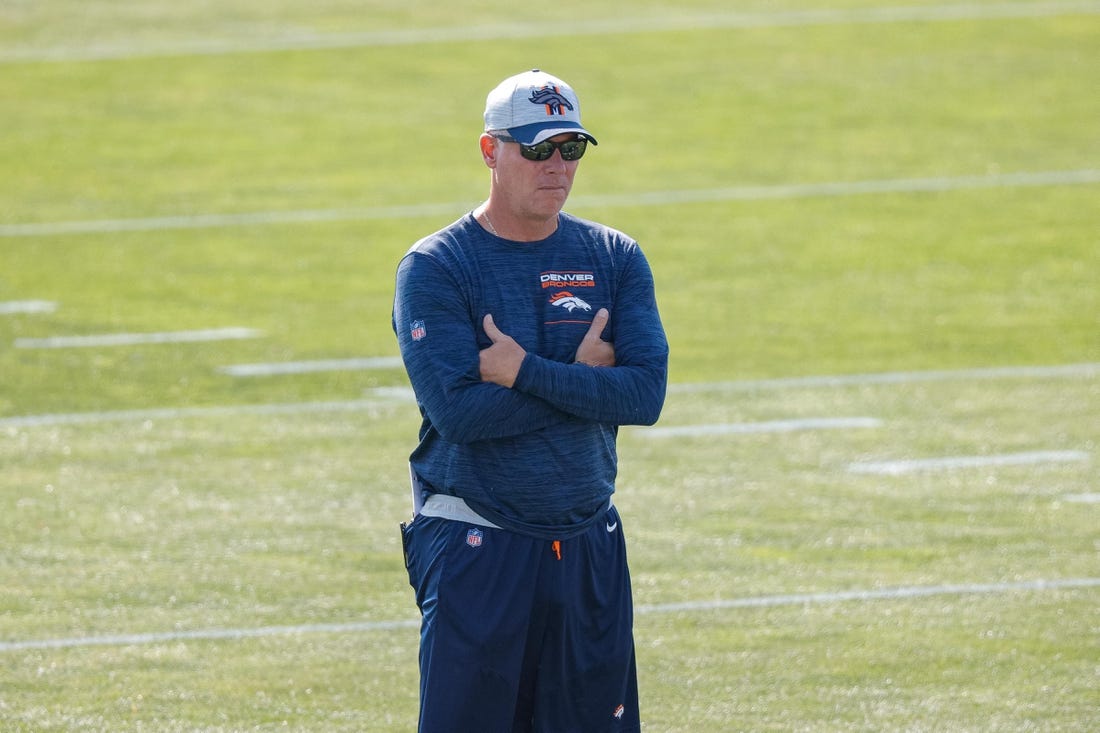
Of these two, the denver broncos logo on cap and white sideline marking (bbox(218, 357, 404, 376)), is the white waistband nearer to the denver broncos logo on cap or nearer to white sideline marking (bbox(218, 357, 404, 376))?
the denver broncos logo on cap

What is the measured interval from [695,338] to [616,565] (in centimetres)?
728

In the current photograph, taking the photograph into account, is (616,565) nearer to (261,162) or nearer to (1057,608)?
(1057,608)

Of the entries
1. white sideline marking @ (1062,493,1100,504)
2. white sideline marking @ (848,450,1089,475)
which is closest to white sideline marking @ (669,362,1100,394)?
white sideline marking @ (848,450,1089,475)

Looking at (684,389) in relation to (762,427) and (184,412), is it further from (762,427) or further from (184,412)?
(184,412)

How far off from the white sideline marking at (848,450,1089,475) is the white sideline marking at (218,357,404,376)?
3133mm

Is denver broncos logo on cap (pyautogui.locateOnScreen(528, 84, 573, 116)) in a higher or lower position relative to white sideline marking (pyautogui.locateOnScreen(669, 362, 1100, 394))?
higher

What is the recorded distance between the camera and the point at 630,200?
15734 millimetres

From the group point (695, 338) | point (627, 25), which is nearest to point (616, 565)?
point (695, 338)

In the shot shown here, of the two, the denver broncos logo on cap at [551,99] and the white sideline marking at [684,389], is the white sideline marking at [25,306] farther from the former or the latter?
the denver broncos logo on cap at [551,99]

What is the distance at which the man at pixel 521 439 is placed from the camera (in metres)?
4.45

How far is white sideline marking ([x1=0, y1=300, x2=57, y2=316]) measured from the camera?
12.3m

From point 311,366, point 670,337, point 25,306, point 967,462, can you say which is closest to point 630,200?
point 670,337

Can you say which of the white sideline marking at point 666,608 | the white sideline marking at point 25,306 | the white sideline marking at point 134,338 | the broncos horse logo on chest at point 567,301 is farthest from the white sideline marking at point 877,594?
the white sideline marking at point 25,306

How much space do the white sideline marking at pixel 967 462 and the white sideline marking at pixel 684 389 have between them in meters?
1.52
